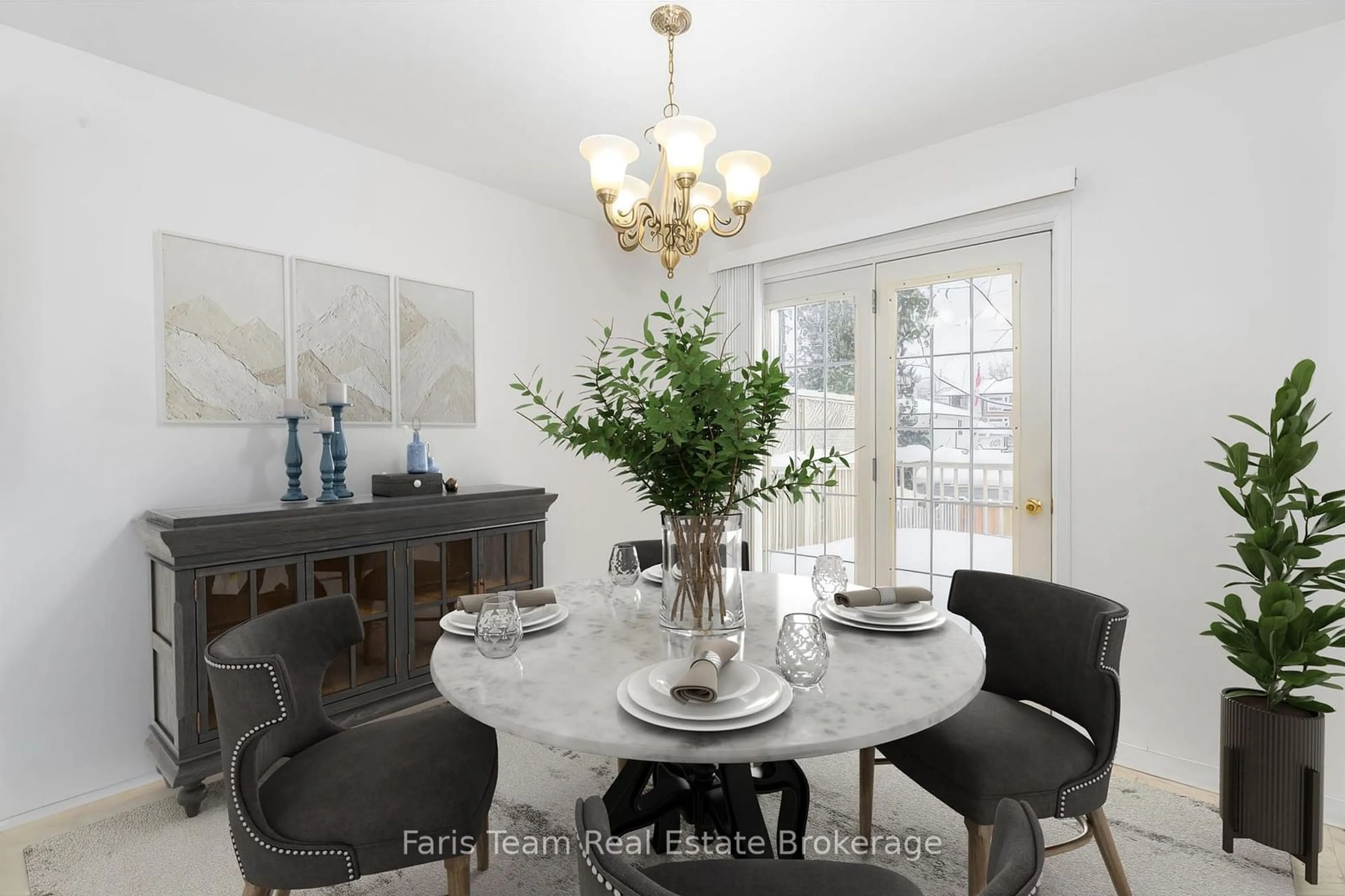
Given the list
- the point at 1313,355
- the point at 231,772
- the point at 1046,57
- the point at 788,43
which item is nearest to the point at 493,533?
the point at 231,772

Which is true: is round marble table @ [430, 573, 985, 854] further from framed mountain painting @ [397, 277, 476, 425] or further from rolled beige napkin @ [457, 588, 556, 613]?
framed mountain painting @ [397, 277, 476, 425]

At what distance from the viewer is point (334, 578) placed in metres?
2.64

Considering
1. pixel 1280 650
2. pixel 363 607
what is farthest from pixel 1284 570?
pixel 363 607

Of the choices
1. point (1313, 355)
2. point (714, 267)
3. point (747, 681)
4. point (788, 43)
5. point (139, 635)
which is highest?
point (788, 43)

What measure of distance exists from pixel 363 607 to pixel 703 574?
1.79 meters

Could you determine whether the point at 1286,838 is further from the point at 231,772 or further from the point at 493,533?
the point at 493,533

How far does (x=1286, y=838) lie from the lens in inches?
77.2

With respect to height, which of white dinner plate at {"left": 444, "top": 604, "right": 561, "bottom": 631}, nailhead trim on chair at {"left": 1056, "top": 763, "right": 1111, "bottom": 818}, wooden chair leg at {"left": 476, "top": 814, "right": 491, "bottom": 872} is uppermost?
white dinner plate at {"left": 444, "top": 604, "right": 561, "bottom": 631}

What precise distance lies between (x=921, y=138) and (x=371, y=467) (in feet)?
9.86

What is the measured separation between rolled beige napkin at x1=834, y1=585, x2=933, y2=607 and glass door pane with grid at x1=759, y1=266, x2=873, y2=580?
1.80 metres

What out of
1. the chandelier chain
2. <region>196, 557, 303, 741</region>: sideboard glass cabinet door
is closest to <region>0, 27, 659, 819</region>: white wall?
<region>196, 557, 303, 741</region>: sideboard glass cabinet door

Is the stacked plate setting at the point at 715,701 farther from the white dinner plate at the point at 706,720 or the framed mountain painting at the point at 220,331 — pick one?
the framed mountain painting at the point at 220,331

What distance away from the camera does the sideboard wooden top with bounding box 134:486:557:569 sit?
2.26m

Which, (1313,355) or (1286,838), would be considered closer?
(1286,838)
